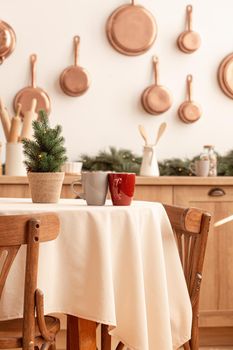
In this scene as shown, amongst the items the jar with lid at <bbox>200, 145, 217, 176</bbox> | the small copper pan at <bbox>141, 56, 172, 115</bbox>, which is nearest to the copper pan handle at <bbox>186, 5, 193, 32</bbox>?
the small copper pan at <bbox>141, 56, 172, 115</bbox>

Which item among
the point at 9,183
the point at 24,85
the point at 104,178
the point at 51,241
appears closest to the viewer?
the point at 51,241

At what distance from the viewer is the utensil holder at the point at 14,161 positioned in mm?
3420

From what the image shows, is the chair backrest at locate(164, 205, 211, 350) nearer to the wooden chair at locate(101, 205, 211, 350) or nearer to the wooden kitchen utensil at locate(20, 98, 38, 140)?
the wooden chair at locate(101, 205, 211, 350)

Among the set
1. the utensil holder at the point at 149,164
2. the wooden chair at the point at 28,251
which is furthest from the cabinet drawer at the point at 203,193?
the wooden chair at the point at 28,251

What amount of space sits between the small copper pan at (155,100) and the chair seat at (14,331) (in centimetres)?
229

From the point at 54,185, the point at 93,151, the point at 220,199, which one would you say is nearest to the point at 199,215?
the point at 54,185

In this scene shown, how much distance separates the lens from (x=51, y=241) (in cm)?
173

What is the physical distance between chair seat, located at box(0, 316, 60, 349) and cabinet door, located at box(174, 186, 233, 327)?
5.37 ft

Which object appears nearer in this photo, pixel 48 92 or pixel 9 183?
pixel 9 183

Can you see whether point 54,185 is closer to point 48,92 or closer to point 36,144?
point 36,144

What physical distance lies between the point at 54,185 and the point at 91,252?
1.19ft

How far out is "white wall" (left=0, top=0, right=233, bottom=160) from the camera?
3.88 metres

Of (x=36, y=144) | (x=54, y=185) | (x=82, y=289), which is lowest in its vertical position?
(x=82, y=289)

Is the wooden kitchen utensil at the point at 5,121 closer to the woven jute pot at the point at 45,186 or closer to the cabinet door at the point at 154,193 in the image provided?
the cabinet door at the point at 154,193
